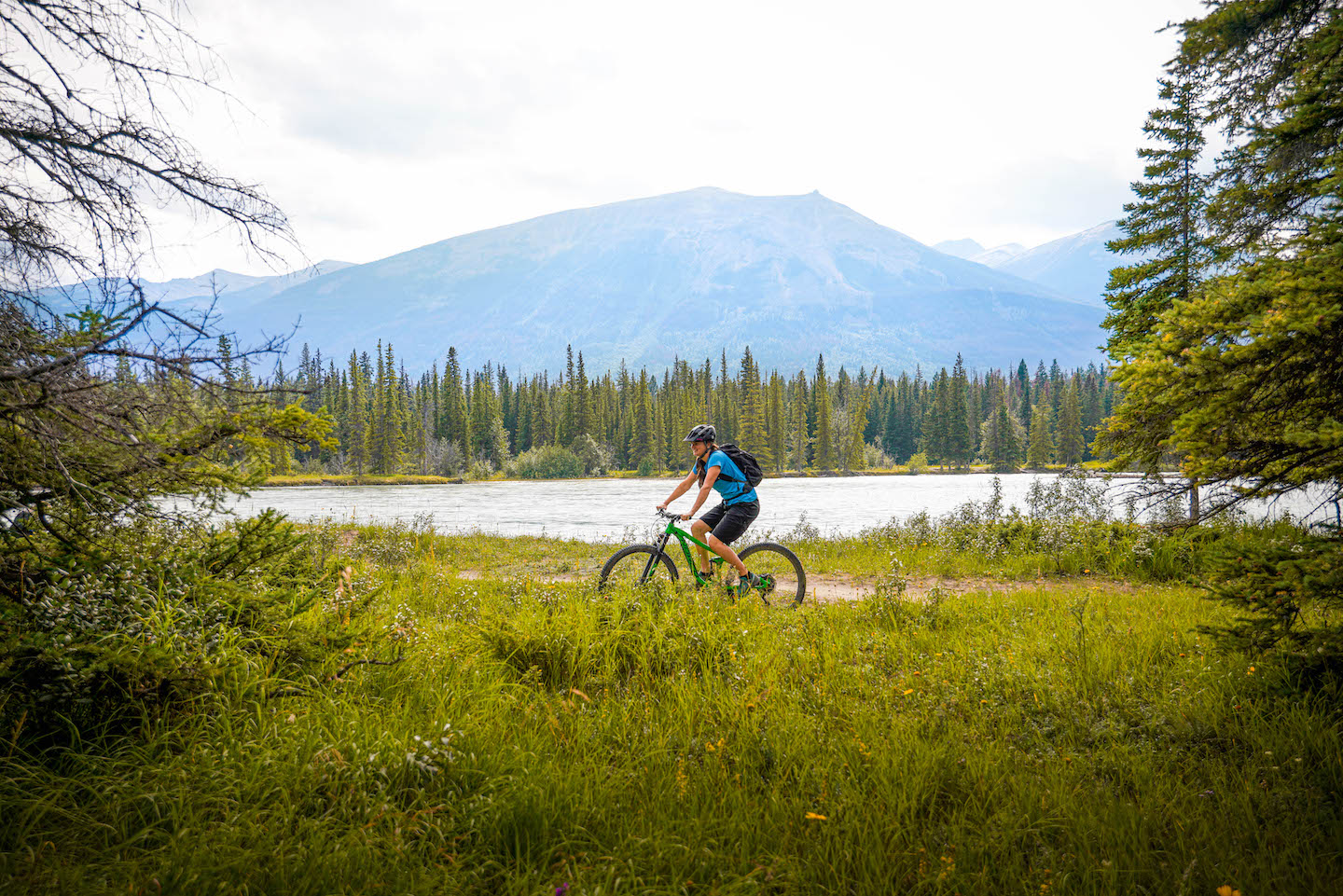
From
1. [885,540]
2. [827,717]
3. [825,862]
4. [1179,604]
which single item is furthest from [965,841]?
[885,540]

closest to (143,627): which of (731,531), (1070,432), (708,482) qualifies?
(708,482)

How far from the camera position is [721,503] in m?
7.36

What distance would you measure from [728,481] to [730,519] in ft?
1.48

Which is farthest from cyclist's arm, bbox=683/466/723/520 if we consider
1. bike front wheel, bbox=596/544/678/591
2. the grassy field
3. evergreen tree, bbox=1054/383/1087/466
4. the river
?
evergreen tree, bbox=1054/383/1087/466

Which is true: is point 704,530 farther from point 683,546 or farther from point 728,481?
point 728,481

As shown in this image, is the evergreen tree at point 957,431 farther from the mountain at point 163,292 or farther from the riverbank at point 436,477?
the mountain at point 163,292

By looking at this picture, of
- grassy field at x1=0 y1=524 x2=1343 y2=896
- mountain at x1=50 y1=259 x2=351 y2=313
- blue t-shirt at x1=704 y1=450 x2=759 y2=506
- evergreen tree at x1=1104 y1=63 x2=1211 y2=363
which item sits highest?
evergreen tree at x1=1104 y1=63 x2=1211 y2=363

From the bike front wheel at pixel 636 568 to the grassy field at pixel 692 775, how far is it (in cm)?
159

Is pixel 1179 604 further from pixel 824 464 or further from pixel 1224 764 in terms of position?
pixel 824 464

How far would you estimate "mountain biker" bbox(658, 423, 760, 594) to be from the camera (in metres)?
7.32

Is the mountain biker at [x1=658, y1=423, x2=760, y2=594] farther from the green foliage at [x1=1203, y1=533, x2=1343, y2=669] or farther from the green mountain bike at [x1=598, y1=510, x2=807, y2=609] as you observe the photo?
the green foliage at [x1=1203, y1=533, x2=1343, y2=669]

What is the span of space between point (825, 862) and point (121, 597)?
4020 millimetres

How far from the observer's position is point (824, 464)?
9619 centimetres

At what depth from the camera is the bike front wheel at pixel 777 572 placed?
7.75 meters
